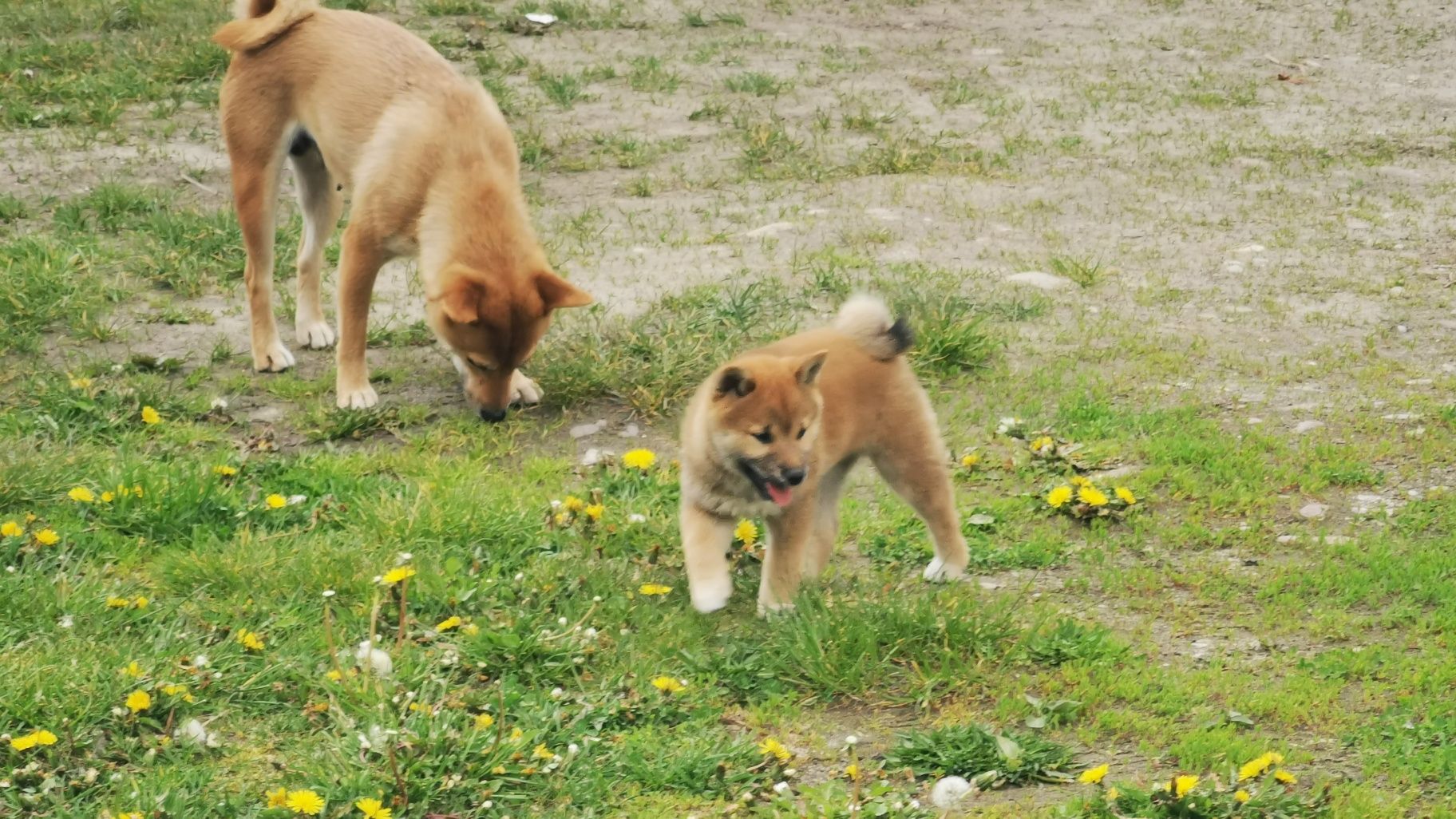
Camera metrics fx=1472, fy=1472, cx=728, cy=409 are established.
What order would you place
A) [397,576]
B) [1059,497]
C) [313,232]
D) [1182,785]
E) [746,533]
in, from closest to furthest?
[1182,785], [397,576], [746,533], [1059,497], [313,232]

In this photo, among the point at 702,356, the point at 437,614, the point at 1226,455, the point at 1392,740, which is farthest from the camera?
the point at 702,356

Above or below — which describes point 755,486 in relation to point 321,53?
below

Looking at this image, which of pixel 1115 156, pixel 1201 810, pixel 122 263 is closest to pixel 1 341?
pixel 122 263

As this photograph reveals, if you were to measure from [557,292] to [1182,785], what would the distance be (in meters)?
3.21

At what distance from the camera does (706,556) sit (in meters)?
4.60

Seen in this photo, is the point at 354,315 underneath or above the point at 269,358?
above

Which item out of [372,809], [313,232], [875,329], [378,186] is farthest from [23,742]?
[313,232]

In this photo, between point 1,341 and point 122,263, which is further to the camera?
point 122,263

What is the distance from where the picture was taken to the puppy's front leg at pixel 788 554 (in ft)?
14.9

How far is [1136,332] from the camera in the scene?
6848 mm

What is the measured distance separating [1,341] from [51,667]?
316 cm

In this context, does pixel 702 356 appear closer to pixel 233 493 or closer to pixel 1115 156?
pixel 233 493

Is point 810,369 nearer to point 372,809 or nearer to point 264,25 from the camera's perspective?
point 372,809

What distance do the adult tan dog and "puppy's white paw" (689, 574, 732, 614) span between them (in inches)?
64.1
